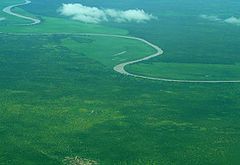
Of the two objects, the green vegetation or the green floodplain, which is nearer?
the green floodplain

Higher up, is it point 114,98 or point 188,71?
point 114,98

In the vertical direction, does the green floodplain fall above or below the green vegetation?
above

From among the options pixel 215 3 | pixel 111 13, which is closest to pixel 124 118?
pixel 111 13

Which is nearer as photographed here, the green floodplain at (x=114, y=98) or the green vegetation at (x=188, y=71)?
the green floodplain at (x=114, y=98)

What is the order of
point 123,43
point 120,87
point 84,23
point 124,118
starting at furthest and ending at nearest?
point 84,23 → point 123,43 → point 120,87 → point 124,118

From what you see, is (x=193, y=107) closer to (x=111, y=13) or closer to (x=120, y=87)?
(x=120, y=87)

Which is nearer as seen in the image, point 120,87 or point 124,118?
point 124,118

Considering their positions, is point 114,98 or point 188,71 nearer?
point 114,98

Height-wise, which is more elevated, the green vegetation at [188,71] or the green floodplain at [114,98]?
the green floodplain at [114,98]
